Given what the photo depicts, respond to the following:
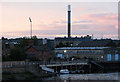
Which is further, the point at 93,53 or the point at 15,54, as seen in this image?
the point at 93,53

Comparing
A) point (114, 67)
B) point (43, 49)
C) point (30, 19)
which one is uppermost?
point (30, 19)

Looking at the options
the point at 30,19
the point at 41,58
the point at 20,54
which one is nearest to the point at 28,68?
the point at 20,54

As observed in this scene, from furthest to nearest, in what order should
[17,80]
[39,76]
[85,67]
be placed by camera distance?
1. [85,67]
2. [39,76]
3. [17,80]

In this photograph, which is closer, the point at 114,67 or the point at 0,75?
the point at 0,75

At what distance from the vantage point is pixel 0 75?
2053 inches

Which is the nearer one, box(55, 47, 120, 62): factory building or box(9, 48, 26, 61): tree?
box(9, 48, 26, 61): tree

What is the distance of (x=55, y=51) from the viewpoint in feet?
327

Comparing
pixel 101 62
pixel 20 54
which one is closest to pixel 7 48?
pixel 20 54

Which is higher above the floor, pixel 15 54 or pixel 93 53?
pixel 15 54

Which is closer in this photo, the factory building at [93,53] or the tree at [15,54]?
the tree at [15,54]

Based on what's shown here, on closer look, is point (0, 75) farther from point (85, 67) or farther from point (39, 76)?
point (85, 67)

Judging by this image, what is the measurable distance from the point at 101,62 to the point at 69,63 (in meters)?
15.3

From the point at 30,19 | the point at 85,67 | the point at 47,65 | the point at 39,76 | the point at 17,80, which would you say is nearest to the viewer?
the point at 17,80

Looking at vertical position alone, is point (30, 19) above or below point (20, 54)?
above
